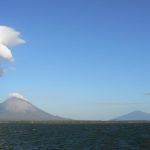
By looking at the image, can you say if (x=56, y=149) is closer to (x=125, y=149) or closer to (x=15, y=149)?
(x=15, y=149)

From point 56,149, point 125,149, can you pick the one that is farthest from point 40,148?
point 125,149

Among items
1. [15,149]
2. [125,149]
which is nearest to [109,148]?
[125,149]

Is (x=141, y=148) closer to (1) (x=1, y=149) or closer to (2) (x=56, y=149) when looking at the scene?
(2) (x=56, y=149)

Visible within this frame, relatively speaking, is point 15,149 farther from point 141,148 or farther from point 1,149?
point 141,148

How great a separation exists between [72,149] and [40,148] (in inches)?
308

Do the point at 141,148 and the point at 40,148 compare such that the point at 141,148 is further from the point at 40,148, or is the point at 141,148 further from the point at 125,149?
the point at 40,148

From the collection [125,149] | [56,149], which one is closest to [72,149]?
[56,149]

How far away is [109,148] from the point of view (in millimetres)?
84875

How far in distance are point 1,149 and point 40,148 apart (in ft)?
27.3

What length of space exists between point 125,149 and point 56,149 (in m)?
14.3

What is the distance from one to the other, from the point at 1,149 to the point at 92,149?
19.5 m

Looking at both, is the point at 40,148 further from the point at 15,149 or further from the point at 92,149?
the point at 92,149

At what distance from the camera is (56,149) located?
83812 mm

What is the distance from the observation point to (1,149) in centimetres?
8581
